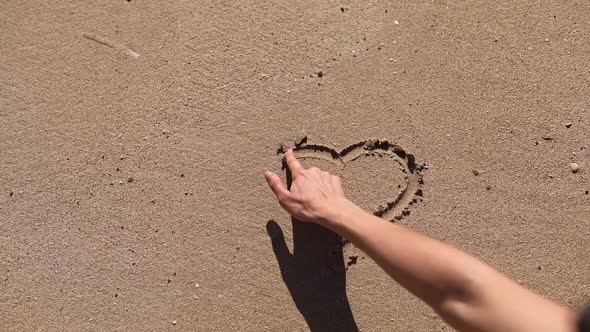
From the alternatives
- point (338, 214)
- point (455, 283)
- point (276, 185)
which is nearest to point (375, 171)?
point (338, 214)

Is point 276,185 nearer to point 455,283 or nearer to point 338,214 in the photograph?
point 338,214

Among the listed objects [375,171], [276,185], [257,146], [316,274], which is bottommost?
[316,274]

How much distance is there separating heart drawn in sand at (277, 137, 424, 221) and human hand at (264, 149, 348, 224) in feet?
0.25

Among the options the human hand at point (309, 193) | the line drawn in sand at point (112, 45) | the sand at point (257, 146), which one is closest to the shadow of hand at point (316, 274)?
the sand at point (257, 146)

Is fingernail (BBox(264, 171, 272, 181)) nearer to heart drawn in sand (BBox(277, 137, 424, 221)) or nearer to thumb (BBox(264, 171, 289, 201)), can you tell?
thumb (BBox(264, 171, 289, 201))

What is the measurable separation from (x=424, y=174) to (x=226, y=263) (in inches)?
36.5

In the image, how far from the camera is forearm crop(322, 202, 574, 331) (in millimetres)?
1749

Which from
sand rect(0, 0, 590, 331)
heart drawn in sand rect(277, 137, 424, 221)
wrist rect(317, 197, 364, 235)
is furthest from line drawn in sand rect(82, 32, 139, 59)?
wrist rect(317, 197, 364, 235)

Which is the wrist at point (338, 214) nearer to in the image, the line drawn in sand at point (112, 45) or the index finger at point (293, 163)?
the index finger at point (293, 163)

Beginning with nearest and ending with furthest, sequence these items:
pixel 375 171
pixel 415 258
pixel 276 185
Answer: pixel 415 258 → pixel 276 185 → pixel 375 171

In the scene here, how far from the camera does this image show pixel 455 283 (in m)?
1.92

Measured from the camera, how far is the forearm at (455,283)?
1.75m

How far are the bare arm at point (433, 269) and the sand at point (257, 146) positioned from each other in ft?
0.60

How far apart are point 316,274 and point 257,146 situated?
1.97 ft
